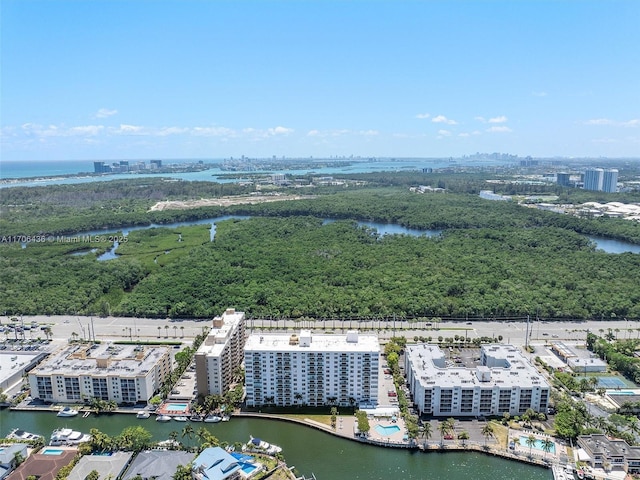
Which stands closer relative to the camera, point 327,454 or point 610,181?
point 327,454

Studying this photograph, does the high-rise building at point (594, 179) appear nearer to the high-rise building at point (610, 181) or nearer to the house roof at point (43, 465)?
the high-rise building at point (610, 181)

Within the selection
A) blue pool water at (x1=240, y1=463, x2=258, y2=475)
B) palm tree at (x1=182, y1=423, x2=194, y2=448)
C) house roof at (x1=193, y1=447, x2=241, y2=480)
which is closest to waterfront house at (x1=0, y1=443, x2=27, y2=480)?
palm tree at (x1=182, y1=423, x2=194, y2=448)

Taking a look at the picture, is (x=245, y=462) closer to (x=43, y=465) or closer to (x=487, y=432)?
(x=43, y=465)

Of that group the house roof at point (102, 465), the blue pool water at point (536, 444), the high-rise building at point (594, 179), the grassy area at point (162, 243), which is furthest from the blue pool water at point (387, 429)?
the high-rise building at point (594, 179)

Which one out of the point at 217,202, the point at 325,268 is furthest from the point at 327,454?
the point at 217,202

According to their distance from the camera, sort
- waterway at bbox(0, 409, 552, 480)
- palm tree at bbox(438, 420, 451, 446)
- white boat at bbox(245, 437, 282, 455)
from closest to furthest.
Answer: waterway at bbox(0, 409, 552, 480) → white boat at bbox(245, 437, 282, 455) → palm tree at bbox(438, 420, 451, 446)

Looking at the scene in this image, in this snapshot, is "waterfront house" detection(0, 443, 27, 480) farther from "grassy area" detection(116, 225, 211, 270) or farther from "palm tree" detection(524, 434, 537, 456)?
"grassy area" detection(116, 225, 211, 270)
